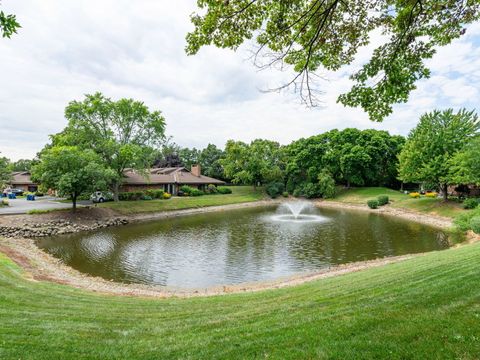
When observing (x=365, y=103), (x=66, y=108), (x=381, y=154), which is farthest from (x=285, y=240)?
(x=381, y=154)

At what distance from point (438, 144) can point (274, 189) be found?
28.2m

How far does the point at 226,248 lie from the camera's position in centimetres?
1842

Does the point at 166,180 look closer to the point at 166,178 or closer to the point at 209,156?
the point at 166,178

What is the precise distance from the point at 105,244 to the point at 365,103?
18.7 meters

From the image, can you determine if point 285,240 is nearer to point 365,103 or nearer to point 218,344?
point 365,103

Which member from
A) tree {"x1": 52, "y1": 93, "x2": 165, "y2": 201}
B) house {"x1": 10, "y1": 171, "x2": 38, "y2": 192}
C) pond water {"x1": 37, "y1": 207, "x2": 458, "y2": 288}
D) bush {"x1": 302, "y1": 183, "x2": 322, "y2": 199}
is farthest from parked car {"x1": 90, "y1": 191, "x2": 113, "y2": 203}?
bush {"x1": 302, "y1": 183, "x2": 322, "y2": 199}

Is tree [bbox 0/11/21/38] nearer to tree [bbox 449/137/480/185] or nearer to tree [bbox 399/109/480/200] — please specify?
tree [bbox 449/137/480/185]

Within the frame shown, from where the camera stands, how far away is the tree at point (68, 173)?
25.5 metres

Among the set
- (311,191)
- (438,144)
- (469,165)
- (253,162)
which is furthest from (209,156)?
(469,165)

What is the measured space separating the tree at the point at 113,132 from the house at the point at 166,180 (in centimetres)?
504

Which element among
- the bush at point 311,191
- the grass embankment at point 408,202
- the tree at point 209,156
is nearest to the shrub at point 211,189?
the tree at point 209,156

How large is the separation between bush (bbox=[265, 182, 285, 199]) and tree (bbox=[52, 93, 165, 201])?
25639 mm

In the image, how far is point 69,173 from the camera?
25.7m

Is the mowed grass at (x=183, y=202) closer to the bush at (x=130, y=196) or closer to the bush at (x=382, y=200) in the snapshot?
the bush at (x=130, y=196)
